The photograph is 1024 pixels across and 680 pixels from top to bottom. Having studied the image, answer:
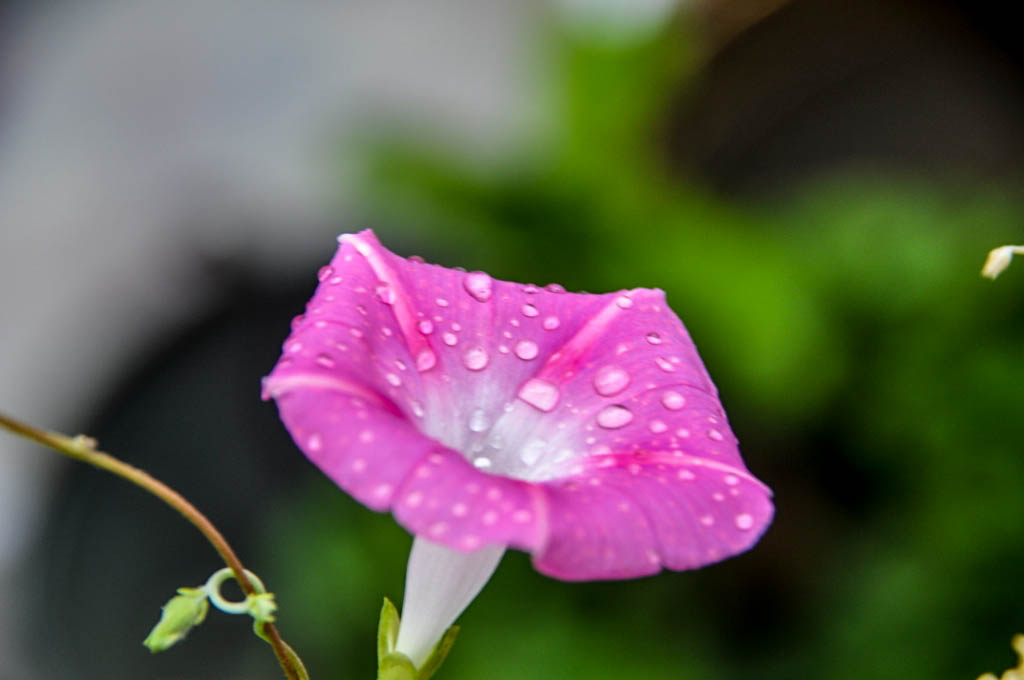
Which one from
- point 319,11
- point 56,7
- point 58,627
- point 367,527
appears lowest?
point 58,627

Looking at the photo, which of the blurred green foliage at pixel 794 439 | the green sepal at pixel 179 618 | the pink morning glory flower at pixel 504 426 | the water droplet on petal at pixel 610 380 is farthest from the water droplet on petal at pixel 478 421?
the blurred green foliage at pixel 794 439

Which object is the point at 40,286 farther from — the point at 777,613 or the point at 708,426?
the point at 708,426

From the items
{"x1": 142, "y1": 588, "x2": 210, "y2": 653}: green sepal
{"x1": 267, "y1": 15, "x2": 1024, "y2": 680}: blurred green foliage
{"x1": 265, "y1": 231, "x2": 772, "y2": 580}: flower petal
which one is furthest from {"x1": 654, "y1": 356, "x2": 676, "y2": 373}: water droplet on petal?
{"x1": 267, "y1": 15, "x2": 1024, "y2": 680}: blurred green foliage

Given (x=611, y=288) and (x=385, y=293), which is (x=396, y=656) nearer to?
(x=385, y=293)

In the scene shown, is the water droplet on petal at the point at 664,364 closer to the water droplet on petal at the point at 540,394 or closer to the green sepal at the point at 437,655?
the water droplet on petal at the point at 540,394

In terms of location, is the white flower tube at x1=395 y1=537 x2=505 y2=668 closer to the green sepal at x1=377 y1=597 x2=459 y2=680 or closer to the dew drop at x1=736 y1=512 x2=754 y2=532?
the green sepal at x1=377 y1=597 x2=459 y2=680

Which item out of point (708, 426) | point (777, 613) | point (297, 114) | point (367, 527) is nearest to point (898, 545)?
point (777, 613)
